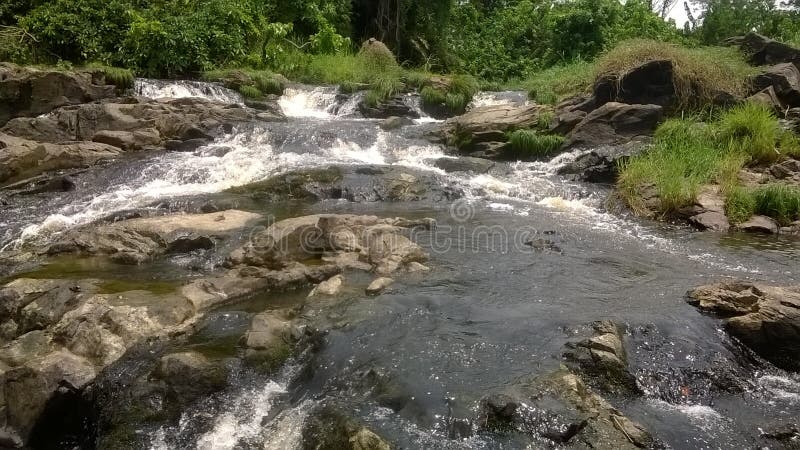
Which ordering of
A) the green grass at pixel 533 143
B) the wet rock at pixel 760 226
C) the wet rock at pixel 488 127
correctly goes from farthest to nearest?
the wet rock at pixel 488 127 → the green grass at pixel 533 143 → the wet rock at pixel 760 226

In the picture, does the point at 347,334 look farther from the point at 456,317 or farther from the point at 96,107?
the point at 96,107

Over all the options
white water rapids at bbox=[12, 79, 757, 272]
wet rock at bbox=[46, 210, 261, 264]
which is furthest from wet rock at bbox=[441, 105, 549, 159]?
wet rock at bbox=[46, 210, 261, 264]

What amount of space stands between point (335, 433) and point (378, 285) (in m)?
2.22

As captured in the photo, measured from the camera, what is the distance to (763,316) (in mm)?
4828

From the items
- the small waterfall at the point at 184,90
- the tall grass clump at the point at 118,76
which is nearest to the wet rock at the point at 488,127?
the small waterfall at the point at 184,90

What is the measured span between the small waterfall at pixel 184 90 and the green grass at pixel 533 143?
6.68 m

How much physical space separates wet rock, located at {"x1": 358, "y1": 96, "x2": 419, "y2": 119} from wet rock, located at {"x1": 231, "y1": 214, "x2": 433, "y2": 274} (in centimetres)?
783

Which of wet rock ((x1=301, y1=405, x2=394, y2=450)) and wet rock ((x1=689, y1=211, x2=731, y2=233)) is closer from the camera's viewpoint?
wet rock ((x1=301, y1=405, x2=394, y2=450))

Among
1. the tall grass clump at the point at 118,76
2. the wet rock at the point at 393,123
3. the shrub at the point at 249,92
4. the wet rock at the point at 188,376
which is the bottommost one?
the wet rock at the point at 188,376

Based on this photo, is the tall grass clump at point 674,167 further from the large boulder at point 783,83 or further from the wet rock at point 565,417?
the wet rock at point 565,417

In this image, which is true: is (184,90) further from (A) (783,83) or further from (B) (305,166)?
(A) (783,83)

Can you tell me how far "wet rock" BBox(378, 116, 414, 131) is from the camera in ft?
43.8

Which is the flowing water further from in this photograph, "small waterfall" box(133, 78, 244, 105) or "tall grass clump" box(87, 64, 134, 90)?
"tall grass clump" box(87, 64, 134, 90)

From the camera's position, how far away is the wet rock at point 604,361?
417cm
